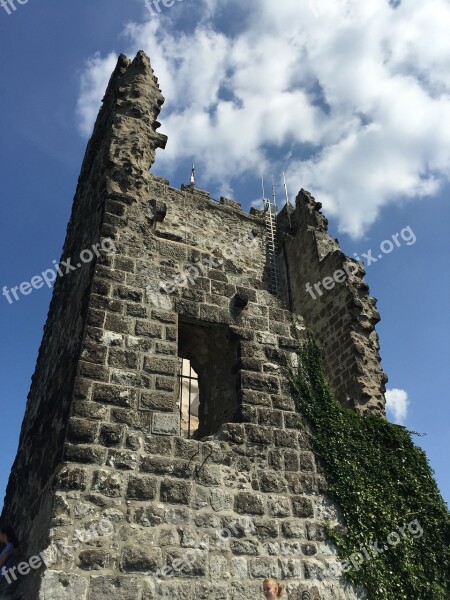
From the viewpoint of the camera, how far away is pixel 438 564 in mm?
5562

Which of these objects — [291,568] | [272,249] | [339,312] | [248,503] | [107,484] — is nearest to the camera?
[107,484]

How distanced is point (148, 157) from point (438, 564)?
5795mm

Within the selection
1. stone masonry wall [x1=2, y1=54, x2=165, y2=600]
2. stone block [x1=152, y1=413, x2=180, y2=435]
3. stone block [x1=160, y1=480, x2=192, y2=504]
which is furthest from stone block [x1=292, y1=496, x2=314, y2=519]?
stone masonry wall [x1=2, y1=54, x2=165, y2=600]

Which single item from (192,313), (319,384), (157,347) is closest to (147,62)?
(192,313)

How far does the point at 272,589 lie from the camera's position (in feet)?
14.8

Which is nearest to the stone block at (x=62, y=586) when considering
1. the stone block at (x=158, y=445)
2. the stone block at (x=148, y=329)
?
the stone block at (x=158, y=445)

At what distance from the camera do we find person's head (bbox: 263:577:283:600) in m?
4.49

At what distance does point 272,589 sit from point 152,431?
169 cm

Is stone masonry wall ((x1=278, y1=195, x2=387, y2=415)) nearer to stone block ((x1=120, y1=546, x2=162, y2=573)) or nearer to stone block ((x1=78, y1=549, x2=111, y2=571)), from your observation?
stone block ((x1=120, y1=546, x2=162, y2=573))

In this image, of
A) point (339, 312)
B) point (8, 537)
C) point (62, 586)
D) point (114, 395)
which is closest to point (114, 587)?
point (62, 586)

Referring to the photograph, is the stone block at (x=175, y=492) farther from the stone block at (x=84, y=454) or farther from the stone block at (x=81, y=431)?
the stone block at (x=81, y=431)

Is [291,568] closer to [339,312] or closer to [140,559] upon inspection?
[140,559]

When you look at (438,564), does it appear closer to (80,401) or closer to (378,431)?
(378,431)

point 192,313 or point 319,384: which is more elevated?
point 192,313
